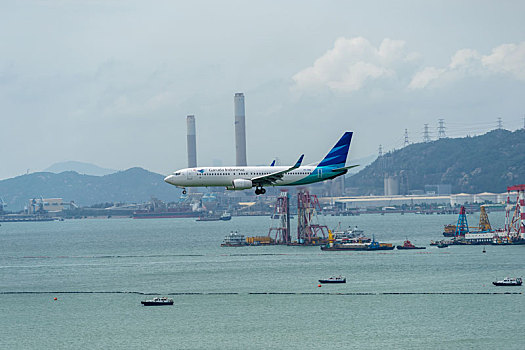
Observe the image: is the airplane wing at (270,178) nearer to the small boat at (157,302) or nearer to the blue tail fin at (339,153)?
the blue tail fin at (339,153)

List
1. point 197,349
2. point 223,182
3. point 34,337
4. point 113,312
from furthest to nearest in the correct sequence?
point 113,312 < point 34,337 < point 197,349 < point 223,182

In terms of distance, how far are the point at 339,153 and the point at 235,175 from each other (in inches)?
770

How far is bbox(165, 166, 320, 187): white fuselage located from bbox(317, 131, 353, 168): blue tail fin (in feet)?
20.9

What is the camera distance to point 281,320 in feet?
550

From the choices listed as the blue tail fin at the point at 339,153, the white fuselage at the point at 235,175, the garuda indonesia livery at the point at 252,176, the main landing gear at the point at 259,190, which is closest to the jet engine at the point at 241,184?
the garuda indonesia livery at the point at 252,176

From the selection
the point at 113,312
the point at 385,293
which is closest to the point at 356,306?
the point at 385,293

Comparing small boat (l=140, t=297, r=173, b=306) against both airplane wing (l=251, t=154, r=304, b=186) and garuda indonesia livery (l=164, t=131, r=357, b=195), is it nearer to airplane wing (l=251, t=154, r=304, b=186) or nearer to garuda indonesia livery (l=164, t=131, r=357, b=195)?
garuda indonesia livery (l=164, t=131, r=357, b=195)

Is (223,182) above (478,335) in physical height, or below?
above

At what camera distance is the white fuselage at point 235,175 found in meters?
128

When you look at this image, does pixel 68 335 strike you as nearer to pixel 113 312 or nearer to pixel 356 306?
pixel 113 312

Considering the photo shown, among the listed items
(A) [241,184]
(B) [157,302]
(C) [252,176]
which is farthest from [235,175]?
(B) [157,302]

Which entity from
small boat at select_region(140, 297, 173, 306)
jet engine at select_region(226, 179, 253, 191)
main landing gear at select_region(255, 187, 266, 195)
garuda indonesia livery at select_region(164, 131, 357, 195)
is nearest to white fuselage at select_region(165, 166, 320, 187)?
garuda indonesia livery at select_region(164, 131, 357, 195)

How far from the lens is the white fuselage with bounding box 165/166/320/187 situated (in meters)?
128

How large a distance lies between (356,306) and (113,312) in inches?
2153
